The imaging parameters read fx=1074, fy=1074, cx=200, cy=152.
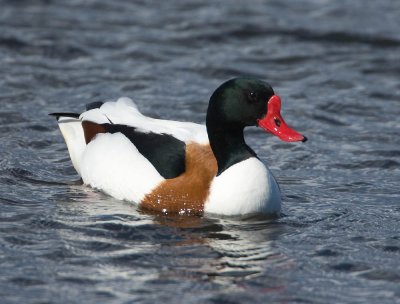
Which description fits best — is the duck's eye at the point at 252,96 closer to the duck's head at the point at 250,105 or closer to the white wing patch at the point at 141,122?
the duck's head at the point at 250,105

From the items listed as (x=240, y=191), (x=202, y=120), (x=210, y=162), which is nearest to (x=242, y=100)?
(x=210, y=162)

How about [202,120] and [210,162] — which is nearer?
[210,162]

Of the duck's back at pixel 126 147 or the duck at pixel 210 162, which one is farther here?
the duck's back at pixel 126 147

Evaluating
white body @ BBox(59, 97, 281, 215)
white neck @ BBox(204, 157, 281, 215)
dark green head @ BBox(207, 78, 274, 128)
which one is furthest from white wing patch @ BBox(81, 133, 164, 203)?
dark green head @ BBox(207, 78, 274, 128)

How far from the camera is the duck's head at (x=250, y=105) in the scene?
9461mm

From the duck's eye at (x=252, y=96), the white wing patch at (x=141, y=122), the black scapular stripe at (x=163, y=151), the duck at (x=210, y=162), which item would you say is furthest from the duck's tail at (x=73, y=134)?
the duck's eye at (x=252, y=96)

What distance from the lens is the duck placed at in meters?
9.50

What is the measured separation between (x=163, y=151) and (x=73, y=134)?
5.42 ft

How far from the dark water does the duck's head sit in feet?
2.83

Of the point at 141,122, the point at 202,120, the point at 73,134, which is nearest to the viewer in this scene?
the point at 141,122

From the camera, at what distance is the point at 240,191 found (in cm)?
950

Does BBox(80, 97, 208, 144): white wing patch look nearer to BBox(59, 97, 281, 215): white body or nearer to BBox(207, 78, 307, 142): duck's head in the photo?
BBox(59, 97, 281, 215): white body

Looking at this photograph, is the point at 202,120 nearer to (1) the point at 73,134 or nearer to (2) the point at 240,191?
(1) the point at 73,134

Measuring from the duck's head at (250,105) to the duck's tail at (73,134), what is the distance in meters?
1.93
